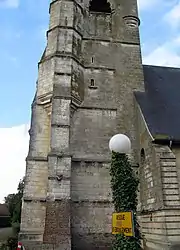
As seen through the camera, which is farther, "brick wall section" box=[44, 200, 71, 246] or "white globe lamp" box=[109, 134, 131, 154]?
"brick wall section" box=[44, 200, 71, 246]

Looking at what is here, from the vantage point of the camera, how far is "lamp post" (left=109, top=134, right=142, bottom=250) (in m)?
5.43

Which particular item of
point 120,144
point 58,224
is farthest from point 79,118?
point 120,144

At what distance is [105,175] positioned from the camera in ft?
40.7

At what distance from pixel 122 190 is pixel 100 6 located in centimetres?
1385

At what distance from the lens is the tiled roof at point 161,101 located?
37.0 feet

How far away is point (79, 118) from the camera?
13.3 m

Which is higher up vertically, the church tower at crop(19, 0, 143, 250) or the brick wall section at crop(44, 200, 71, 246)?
the church tower at crop(19, 0, 143, 250)

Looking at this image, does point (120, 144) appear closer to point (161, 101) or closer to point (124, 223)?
point (124, 223)

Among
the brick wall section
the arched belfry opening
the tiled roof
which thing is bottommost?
the brick wall section

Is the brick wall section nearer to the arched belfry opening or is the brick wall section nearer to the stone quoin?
the stone quoin

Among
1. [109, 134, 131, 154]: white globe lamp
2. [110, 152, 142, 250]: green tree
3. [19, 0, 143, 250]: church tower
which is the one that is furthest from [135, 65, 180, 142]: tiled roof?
[109, 134, 131, 154]: white globe lamp

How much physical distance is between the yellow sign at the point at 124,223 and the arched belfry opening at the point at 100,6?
1398 centimetres

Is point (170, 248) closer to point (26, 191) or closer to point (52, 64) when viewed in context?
point (26, 191)

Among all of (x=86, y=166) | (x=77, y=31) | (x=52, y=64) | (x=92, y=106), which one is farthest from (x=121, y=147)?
(x=77, y=31)
